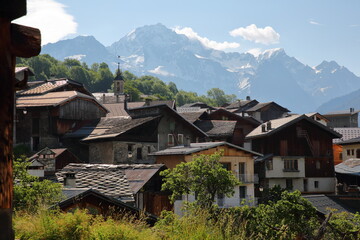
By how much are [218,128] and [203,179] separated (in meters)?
35.8

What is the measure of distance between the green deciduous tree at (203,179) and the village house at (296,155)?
27.2 m

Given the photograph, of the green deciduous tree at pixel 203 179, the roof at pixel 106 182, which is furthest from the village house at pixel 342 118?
the roof at pixel 106 182

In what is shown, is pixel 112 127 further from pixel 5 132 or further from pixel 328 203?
pixel 5 132

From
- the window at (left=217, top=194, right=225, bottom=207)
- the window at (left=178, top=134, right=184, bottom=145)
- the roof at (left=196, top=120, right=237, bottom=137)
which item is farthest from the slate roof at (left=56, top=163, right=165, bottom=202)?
the roof at (left=196, top=120, right=237, bottom=137)

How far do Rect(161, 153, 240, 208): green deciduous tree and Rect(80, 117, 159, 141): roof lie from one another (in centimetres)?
1905

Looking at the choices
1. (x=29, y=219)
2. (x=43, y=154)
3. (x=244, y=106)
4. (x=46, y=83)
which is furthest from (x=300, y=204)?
(x=244, y=106)

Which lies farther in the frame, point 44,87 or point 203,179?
point 44,87

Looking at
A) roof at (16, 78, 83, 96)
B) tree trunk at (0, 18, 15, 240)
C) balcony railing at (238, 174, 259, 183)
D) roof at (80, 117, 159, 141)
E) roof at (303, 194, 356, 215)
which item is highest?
roof at (16, 78, 83, 96)

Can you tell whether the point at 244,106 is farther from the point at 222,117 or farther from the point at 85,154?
the point at 85,154

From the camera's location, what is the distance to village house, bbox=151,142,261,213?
1526 inches

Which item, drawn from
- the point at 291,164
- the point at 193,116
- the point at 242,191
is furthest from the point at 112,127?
the point at 193,116

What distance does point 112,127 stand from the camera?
4753 cm

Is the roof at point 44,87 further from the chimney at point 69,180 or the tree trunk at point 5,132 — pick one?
the tree trunk at point 5,132

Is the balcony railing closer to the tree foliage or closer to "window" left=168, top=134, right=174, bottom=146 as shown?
"window" left=168, top=134, right=174, bottom=146
